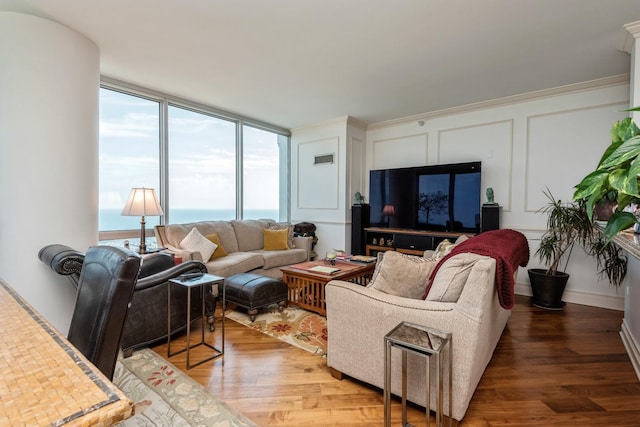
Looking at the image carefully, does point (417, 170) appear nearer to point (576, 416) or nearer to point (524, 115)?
point (524, 115)

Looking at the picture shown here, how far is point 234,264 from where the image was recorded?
143 inches

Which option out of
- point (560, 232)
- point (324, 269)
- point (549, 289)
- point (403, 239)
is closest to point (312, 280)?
point (324, 269)

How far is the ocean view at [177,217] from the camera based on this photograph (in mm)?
3617

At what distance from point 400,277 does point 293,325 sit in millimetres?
1400

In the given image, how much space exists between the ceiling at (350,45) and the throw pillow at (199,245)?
6.09ft

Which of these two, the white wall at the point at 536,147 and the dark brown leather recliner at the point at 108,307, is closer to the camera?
the dark brown leather recliner at the point at 108,307

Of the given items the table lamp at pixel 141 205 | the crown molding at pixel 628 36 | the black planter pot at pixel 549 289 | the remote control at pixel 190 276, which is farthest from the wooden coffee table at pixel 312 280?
the crown molding at pixel 628 36

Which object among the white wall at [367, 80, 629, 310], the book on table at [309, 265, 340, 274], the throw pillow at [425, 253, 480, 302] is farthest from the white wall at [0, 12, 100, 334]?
the white wall at [367, 80, 629, 310]

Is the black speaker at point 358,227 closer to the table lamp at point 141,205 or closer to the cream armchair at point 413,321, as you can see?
the table lamp at point 141,205

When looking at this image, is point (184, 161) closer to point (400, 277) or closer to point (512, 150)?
point (400, 277)

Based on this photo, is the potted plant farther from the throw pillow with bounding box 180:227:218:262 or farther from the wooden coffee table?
the throw pillow with bounding box 180:227:218:262

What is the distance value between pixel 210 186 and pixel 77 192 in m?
2.14

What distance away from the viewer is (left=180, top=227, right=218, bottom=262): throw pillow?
359 centimetres

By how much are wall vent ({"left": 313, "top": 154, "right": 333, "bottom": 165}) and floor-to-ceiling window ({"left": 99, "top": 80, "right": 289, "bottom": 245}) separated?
0.71 metres
